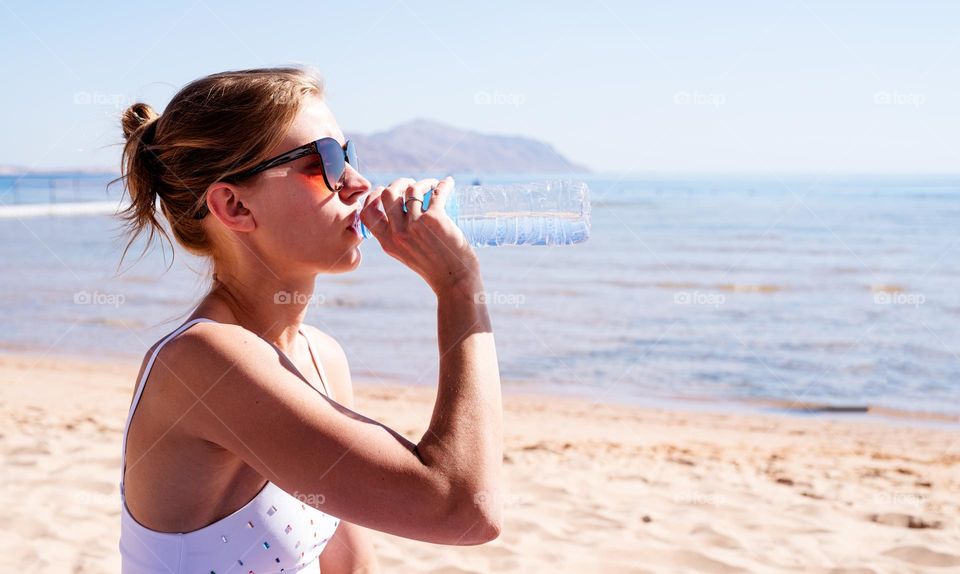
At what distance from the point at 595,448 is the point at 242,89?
5153mm

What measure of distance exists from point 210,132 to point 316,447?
815mm

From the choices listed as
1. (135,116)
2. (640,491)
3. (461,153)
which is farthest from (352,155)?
(461,153)

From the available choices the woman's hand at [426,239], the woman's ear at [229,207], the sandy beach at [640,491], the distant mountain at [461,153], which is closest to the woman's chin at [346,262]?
the woman's hand at [426,239]

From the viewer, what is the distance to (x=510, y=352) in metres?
10.5

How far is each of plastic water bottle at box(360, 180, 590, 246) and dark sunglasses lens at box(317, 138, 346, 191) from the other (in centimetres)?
Answer: 117

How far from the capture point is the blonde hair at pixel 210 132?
2035 millimetres

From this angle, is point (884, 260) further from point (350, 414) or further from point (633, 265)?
point (350, 414)

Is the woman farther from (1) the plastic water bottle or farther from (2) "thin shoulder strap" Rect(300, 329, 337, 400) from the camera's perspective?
(1) the plastic water bottle

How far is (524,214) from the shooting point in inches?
137

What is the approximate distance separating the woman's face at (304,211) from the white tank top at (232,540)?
277 millimetres

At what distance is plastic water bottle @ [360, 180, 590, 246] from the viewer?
332cm

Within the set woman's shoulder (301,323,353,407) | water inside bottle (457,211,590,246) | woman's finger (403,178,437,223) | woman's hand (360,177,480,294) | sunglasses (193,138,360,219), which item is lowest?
woman's shoulder (301,323,353,407)

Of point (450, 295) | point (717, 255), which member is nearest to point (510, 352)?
point (450, 295)

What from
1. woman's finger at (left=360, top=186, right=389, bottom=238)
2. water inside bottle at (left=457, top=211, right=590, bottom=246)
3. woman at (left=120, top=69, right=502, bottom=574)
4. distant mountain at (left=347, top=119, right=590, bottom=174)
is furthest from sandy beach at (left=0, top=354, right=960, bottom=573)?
distant mountain at (left=347, top=119, right=590, bottom=174)
